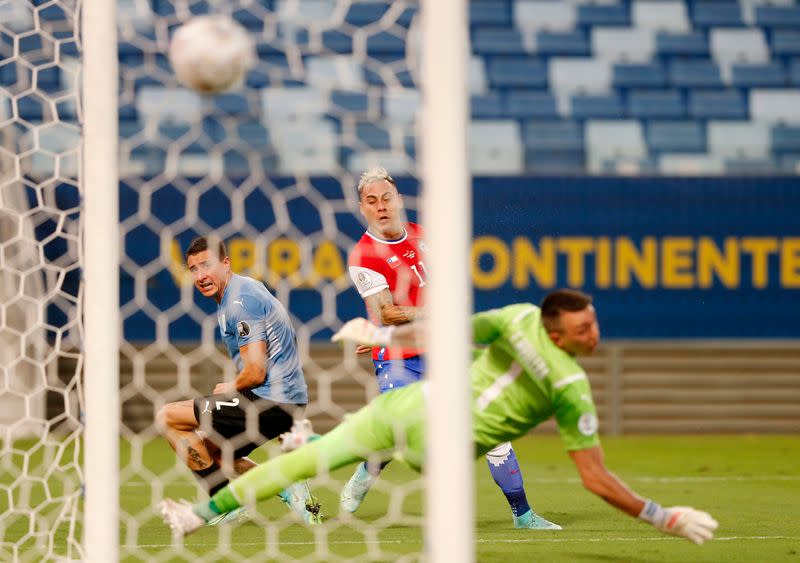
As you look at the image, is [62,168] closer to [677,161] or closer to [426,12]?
[677,161]

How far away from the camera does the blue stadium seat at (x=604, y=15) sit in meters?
13.1

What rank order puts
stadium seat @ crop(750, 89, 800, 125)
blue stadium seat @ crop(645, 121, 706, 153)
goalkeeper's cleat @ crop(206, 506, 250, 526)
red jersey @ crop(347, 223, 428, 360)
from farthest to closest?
stadium seat @ crop(750, 89, 800, 125)
blue stadium seat @ crop(645, 121, 706, 153)
red jersey @ crop(347, 223, 428, 360)
goalkeeper's cleat @ crop(206, 506, 250, 526)

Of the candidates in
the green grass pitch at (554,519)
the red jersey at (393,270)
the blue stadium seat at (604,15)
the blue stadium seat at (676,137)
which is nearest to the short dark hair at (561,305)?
the green grass pitch at (554,519)

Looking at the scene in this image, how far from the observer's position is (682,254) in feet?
34.4

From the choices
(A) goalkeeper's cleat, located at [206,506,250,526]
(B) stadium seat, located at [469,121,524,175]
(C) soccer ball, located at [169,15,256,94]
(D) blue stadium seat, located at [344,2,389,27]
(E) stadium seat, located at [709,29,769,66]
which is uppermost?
(D) blue stadium seat, located at [344,2,389,27]

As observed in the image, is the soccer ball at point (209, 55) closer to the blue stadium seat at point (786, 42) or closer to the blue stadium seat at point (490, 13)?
the blue stadium seat at point (490, 13)

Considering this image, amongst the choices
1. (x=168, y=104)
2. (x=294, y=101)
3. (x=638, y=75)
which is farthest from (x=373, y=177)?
(x=638, y=75)

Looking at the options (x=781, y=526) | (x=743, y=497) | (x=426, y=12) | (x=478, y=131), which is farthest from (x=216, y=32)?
(x=478, y=131)

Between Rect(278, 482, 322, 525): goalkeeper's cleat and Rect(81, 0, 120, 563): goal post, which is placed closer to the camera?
Rect(81, 0, 120, 563): goal post

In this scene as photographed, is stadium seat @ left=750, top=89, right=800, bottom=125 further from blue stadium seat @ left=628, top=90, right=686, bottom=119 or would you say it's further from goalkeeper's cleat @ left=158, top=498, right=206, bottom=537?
goalkeeper's cleat @ left=158, top=498, right=206, bottom=537

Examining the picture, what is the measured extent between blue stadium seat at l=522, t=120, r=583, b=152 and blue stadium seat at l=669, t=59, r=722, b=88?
4.52ft

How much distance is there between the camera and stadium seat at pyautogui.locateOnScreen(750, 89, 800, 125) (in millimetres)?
12078

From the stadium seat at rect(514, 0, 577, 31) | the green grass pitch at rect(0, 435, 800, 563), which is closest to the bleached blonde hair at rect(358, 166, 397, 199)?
the green grass pitch at rect(0, 435, 800, 563)

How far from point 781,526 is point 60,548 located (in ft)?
10.0
